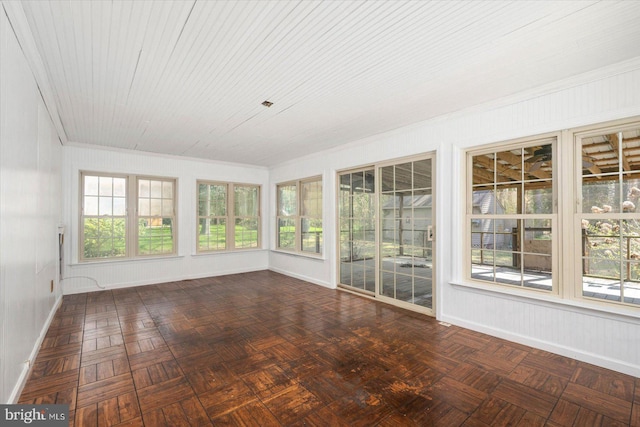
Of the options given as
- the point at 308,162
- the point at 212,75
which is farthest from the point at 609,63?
the point at 308,162

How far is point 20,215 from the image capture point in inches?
82.8

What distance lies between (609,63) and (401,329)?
3036mm

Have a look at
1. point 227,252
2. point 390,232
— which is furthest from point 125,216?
point 390,232

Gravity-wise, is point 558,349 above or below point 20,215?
below

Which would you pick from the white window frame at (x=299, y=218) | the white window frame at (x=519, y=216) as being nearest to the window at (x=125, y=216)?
the white window frame at (x=299, y=218)

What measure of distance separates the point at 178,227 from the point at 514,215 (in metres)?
5.58

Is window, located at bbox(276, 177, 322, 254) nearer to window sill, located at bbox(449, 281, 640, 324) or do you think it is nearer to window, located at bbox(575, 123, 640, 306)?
window sill, located at bbox(449, 281, 640, 324)

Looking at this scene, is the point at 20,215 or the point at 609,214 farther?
the point at 609,214

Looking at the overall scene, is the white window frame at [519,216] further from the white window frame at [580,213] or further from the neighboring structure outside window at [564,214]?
the white window frame at [580,213]

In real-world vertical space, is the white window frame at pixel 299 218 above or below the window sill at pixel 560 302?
above

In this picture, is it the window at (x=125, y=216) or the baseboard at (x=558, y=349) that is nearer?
the baseboard at (x=558, y=349)

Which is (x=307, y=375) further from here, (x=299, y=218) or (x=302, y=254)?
(x=299, y=218)

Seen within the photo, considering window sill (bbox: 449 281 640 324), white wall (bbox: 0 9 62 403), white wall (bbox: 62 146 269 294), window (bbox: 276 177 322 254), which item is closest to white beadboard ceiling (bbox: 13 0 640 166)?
white wall (bbox: 0 9 62 403)

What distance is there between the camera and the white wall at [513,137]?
2.43m
